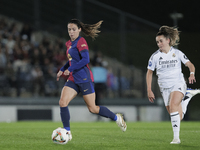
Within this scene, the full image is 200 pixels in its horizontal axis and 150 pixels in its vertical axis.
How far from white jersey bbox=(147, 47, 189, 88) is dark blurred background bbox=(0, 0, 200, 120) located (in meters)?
8.88

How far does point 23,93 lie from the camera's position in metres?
16.7

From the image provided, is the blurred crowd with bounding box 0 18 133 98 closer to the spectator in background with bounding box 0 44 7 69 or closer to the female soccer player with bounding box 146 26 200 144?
the spectator in background with bounding box 0 44 7 69

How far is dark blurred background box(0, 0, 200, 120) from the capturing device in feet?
54.9

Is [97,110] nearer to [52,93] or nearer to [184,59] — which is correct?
[184,59]

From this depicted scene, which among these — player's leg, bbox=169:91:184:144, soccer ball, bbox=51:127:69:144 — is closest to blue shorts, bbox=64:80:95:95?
soccer ball, bbox=51:127:69:144

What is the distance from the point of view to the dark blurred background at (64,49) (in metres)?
16.7

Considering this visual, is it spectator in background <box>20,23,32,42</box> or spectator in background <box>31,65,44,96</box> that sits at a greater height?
spectator in background <box>20,23,32,42</box>

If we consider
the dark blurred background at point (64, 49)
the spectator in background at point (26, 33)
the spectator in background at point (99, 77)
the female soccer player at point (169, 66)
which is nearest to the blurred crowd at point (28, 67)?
the dark blurred background at point (64, 49)

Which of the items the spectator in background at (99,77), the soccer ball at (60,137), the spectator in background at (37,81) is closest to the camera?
the soccer ball at (60,137)

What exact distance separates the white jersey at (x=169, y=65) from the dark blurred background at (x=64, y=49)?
29.1 feet

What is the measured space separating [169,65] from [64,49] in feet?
39.5

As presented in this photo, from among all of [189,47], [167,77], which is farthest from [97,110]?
[189,47]

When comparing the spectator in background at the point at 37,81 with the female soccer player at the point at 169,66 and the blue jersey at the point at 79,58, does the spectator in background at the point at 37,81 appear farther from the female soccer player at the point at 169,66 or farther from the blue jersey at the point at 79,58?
the female soccer player at the point at 169,66

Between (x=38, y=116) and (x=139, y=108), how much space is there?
14.1 ft
